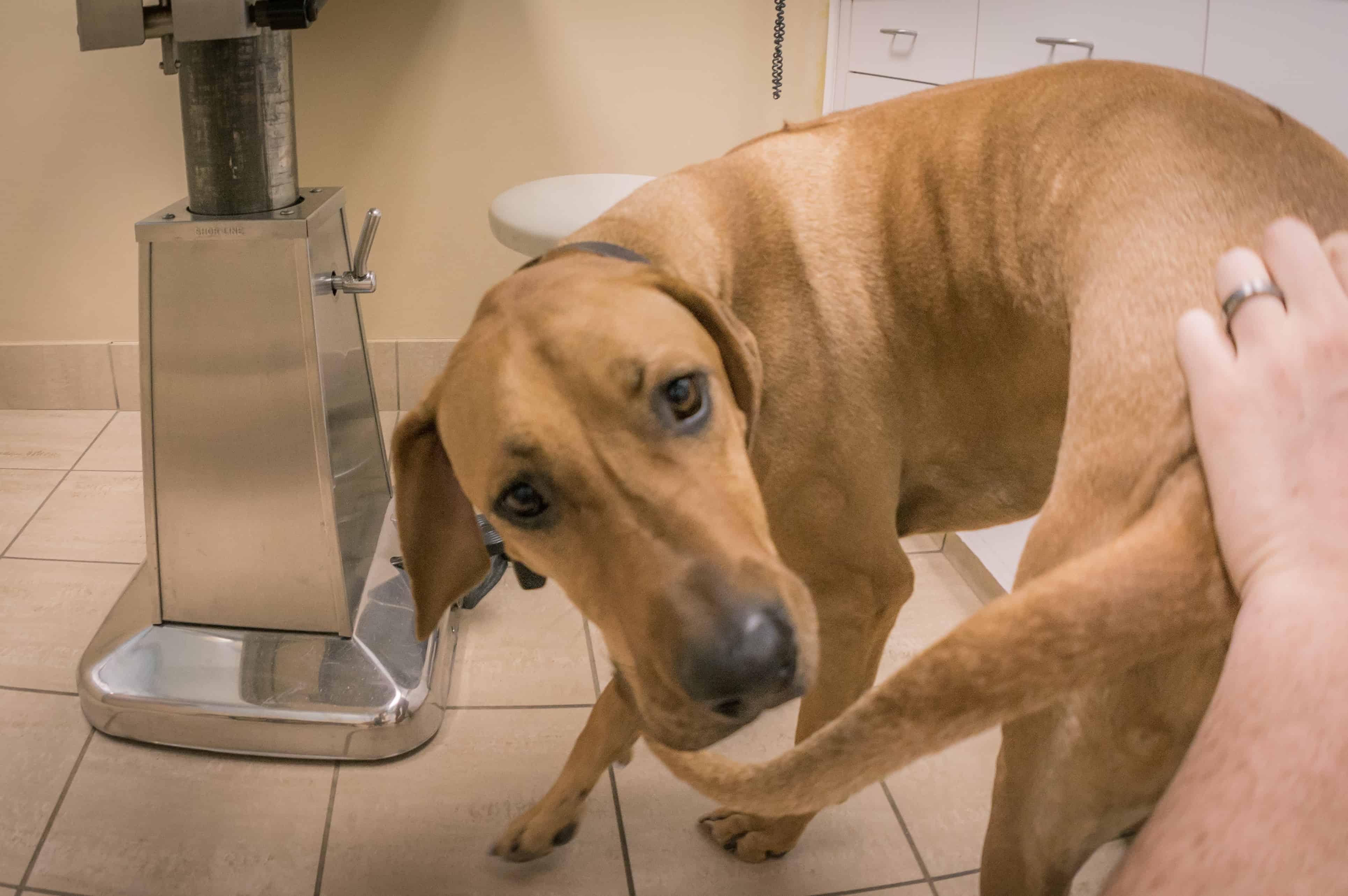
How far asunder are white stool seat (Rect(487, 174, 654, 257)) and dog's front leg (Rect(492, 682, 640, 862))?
78 centimetres

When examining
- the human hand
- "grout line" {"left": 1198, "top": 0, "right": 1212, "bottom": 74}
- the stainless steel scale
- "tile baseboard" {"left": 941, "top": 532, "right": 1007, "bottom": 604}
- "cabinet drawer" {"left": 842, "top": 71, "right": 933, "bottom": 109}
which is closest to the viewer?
the human hand

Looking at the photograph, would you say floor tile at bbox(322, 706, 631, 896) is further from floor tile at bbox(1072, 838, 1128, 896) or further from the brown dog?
floor tile at bbox(1072, 838, 1128, 896)

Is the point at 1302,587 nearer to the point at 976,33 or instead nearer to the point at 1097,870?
the point at 1097,870

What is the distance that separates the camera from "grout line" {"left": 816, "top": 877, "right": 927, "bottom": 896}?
1482 mm

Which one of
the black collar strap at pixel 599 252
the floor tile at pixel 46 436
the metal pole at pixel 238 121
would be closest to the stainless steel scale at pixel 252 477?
the metal pole at pixel 238 121

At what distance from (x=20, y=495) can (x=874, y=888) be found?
7.73ft

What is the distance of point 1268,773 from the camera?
0.46 m

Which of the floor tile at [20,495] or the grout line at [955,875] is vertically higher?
the floor tile at [20,495]

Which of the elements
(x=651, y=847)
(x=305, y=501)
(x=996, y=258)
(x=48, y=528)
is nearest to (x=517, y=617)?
(x=305, y=501)

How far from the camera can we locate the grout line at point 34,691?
1851 mm

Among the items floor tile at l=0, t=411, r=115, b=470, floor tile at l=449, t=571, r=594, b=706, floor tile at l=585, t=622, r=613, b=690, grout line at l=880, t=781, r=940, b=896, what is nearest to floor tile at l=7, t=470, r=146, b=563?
floor tile at l=0, t=411, r=115, b=470

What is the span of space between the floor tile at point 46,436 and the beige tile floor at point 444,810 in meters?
0.78

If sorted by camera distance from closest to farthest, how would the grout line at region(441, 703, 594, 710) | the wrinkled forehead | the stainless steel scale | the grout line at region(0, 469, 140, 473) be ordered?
the wrinkled forehead < the stainless steel scale < the grout line at region(441, 703, 594, 710) < the grout line at region(0, 469, 140, 473)

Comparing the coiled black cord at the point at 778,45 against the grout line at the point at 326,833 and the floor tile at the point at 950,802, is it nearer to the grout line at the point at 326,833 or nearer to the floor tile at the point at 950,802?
the floor tile at the point at 950,802
